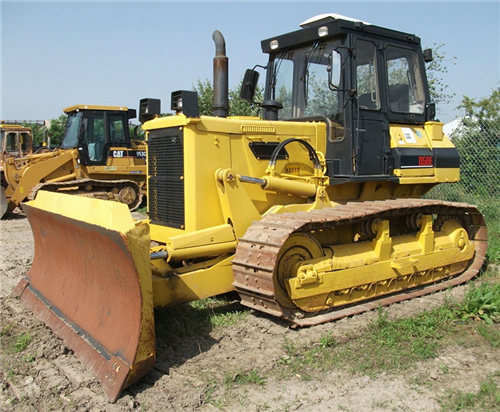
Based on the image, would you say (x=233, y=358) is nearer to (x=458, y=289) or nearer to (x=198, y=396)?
(x=198, y=396)

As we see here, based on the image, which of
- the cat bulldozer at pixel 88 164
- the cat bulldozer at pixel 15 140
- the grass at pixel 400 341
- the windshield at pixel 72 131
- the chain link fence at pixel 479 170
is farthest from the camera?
the cat bulldozer at pixel 15 140

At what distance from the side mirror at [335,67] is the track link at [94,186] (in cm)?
925

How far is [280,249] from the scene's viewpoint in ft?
15.5

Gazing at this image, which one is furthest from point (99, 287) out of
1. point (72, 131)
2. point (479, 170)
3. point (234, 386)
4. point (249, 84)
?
point (72, 131)

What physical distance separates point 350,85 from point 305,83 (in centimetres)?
66

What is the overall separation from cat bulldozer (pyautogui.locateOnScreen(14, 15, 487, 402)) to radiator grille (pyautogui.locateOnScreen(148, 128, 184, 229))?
20mm

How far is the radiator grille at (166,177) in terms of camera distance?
5406mm

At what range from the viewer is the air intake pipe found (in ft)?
19.7

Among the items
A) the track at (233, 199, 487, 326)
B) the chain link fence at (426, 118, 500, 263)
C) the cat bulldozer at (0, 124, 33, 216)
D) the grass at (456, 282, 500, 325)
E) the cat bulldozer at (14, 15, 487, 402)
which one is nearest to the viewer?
the cat bulldozer at (14, 15, 487, 402)

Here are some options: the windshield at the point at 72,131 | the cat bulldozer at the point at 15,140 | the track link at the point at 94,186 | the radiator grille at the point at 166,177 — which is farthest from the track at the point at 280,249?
the cat bulldozer at the point at 15,140

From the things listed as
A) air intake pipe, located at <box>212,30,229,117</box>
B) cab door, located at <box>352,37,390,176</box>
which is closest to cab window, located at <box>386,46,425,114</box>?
cab door, located at <box>352,37,390,176</box>

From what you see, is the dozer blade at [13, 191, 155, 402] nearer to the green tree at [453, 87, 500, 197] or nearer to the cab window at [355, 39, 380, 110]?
the cab window at [355, 39, 380, 110]

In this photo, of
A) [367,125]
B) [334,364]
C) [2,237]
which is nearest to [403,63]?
[367,125]

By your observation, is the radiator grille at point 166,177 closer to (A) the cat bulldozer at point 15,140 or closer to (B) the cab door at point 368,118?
(B) the cab door at point 368,118
